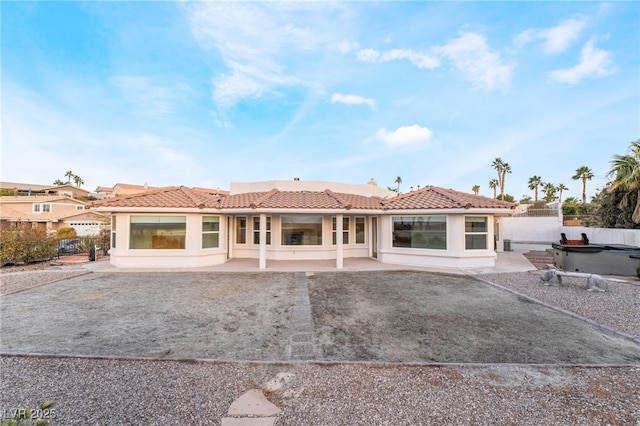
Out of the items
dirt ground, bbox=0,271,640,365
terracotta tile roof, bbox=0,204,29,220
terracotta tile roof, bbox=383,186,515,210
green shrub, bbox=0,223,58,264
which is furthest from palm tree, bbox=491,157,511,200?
terracotta tile roof, bbox=0,204,29,220

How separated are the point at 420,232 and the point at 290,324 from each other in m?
9.30

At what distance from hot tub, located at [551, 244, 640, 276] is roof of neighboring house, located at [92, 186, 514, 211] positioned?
10.5 ft

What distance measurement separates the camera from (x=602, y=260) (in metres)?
10.9

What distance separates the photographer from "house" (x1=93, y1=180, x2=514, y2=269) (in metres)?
12.2

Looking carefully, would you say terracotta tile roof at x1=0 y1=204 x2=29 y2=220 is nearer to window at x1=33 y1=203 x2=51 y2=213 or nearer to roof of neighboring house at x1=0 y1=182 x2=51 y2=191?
window at x1=33 y1=203 x2=51 y2=213

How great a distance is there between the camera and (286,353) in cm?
463

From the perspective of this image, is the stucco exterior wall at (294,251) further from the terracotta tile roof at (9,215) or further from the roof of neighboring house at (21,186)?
the roof of neighboring house at (21,186)

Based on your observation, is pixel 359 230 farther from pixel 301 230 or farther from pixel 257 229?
pixel 257 229

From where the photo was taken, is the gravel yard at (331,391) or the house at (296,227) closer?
the gravel yard at (331,391)

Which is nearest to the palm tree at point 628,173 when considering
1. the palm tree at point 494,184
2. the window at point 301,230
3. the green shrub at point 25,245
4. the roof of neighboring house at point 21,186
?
the window at point 301,230

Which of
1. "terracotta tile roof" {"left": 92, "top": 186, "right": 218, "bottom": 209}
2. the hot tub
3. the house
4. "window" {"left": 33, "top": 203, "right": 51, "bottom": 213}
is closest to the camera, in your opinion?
the hot tub

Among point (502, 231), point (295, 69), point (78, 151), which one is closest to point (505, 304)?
point (502, 231)

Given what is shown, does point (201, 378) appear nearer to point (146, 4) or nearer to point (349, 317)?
point (349, 317)

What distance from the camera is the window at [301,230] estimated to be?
14.3m
